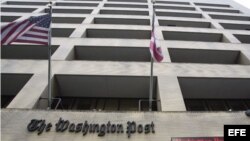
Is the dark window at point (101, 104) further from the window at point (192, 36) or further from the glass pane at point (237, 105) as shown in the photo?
the window at point (192, 36)

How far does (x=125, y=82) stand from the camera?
17.7 m

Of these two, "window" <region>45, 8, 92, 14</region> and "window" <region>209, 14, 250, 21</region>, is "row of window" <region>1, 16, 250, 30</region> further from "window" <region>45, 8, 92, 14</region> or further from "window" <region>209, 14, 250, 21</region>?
"window" <region>209, 14, 250, 21</region>

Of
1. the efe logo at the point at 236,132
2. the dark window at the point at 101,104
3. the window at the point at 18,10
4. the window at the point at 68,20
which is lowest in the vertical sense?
the dark window at the point at 101,104

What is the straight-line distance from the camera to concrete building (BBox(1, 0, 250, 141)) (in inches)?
516

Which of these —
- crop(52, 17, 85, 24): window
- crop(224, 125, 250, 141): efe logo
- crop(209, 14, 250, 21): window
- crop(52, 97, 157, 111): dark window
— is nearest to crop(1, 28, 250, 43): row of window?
crop(52, 17, 85, 24): window

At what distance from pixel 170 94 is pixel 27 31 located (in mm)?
7558

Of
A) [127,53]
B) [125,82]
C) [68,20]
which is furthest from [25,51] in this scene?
[125,82]

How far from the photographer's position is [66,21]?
29047mm

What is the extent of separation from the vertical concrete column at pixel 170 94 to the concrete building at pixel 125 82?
48 millimetres

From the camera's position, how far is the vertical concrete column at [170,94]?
1464 centimetres

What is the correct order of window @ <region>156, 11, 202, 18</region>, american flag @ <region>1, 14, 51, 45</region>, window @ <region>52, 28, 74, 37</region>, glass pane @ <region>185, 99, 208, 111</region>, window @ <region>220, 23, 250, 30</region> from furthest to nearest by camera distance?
window @ <region>156, 11, 202, 18</region> < window @ <region>220, 23, 250, 30</region> < window @ <region>52, 28, 74, 37</region> < glass pane @ <region>185, 99, 208, 111</region> < american flag @ <region>1, 14, 51, 45</region>

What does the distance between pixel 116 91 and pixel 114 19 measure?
12.2 meters

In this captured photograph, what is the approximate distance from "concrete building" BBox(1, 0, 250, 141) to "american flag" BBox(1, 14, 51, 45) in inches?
128

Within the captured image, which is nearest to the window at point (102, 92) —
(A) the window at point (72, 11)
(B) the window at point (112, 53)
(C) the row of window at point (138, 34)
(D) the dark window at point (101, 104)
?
(D) the dark window at point (101, 104)
